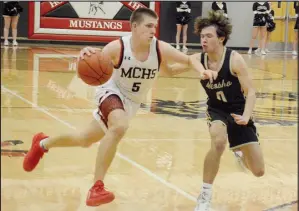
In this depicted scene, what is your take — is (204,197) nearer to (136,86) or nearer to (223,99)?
(223,99)

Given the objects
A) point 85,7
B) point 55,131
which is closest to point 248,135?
point 55,131

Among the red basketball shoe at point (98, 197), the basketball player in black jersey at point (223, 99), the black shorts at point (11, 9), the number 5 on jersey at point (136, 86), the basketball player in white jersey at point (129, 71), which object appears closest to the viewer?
the red basketball shoe at point (98, 197)

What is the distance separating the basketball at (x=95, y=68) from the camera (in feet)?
15.5

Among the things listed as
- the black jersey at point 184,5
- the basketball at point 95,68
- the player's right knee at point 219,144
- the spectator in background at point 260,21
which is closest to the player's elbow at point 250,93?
the player's right knee at point 219,144

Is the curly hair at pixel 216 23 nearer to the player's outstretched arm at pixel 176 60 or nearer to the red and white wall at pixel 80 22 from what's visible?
the player's outstretched arm at pixel 176 60

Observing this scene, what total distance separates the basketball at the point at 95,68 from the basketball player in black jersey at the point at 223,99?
715 millimetres

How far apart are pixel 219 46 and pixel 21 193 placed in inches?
72.8

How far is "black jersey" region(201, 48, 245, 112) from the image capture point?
4.95 meters

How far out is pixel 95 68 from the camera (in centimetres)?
471

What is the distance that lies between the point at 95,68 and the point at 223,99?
101cm

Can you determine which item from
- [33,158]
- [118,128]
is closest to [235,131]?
[118,128]

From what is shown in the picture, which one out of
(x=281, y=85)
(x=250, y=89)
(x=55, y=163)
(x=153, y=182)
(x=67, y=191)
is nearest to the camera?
(x=250, y=89)

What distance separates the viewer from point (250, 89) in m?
4.82

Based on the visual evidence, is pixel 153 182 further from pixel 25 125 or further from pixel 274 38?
pixel 274 38
